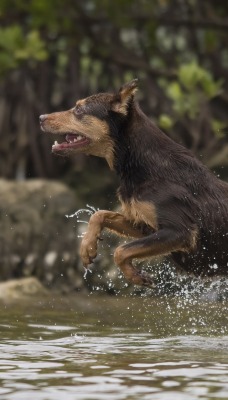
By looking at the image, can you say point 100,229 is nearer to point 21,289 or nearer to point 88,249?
point 88,249

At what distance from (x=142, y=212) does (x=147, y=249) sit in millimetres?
267

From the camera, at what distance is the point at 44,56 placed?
41.4 feet

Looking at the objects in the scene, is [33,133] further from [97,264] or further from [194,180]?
[194,180]

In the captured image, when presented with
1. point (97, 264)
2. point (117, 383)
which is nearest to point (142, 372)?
point (117, 383)

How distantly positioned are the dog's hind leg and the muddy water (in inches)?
17.6

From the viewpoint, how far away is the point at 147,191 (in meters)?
8.48

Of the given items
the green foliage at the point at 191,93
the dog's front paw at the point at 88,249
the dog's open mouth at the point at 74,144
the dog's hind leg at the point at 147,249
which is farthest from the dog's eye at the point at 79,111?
the green foliage at the point at 191,93

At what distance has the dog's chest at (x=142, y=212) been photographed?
842cm

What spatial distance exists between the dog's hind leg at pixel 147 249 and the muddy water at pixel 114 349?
0.45m

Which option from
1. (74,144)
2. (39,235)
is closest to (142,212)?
(74,144)

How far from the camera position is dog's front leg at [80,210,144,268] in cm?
853

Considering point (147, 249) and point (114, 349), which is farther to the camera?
point (147, 249)

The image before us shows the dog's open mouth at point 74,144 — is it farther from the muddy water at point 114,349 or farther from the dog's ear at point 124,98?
the muddy water at point 114,349

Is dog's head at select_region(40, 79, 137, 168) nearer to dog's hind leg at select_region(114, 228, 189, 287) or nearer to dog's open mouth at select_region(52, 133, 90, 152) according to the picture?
dog's open mouth at select_region(52, 133, 90, 152)
